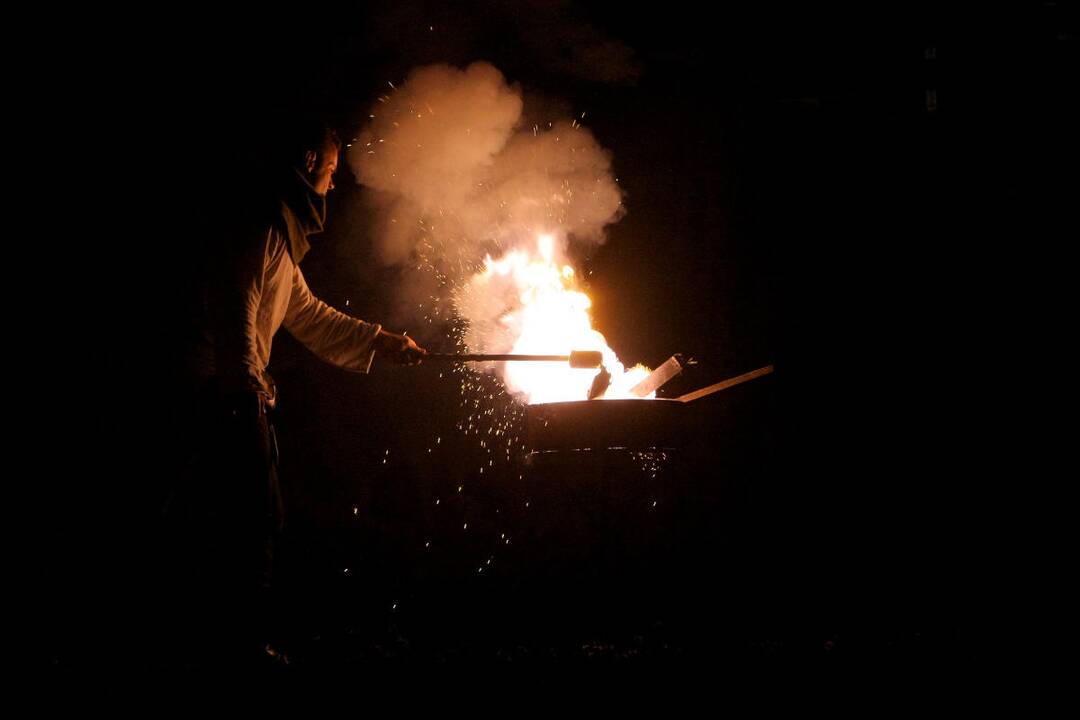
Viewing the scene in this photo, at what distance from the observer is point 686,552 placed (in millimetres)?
5734

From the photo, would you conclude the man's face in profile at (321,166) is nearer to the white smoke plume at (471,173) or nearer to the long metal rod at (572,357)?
the long metal rod at (572,357)

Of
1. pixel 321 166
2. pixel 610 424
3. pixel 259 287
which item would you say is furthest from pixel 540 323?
pixel 259 287

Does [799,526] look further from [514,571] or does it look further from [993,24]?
[993,24]

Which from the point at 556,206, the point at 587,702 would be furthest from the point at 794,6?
the point at 587,702

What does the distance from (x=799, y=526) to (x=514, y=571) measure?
2.00m

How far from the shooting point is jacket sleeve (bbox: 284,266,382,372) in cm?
478

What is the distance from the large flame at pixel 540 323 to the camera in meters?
5.30

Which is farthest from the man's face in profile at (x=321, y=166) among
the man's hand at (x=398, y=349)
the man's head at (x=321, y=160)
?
the man's hand at (x=398, y=349)

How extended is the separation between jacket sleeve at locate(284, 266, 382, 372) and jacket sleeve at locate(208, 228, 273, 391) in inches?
38.0

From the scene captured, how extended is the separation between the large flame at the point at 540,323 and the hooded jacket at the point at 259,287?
1.55m

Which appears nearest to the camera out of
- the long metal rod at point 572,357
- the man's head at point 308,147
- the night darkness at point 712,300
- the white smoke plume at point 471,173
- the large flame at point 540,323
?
the man's head at point 308,147

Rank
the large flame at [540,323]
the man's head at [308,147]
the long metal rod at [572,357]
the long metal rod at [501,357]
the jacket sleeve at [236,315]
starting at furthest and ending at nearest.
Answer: the large flame at [540,323] → the long metal rod at [501,357] → the long metal rod at [572,357] → the man's head at [308,147] → the jacket sleeve at [236,315]

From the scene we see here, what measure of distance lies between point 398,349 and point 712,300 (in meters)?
2.40

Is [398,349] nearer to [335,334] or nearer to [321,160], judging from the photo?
[335,334]
